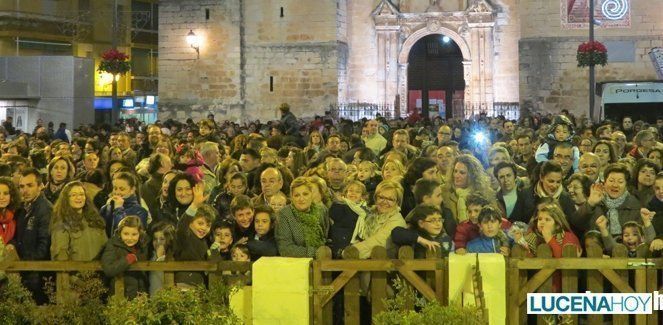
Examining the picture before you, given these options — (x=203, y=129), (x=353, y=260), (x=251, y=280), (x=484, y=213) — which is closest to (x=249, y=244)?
(x=251, y=280)

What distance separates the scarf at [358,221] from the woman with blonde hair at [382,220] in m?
0.01

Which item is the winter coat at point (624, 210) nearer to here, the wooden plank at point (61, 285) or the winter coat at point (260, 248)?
the winter coat at point (260, 248)

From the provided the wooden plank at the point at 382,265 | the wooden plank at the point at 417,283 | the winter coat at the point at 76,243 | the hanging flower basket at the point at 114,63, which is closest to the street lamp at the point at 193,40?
the hanging flower basket at the point at 114,63

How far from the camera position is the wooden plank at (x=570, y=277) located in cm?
695

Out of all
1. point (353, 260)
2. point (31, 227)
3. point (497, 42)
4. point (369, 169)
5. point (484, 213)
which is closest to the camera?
point (353, 260)

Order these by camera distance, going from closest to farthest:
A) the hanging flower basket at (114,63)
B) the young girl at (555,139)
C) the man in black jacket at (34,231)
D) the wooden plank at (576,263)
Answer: the wooden plank at (576,263)
the man in black jacket at (34,231)
the young girl at (555,139)
the hanging flower basket at (114,63)

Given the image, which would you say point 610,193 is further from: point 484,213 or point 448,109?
point 448,109

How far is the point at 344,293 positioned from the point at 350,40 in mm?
24912

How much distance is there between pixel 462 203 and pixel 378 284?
2.19m

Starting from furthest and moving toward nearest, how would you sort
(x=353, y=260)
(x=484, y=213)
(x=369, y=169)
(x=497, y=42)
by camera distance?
(x=497, y=42) → (x=369, y=169) → (x=484, y=213) → (x=353, y=260)

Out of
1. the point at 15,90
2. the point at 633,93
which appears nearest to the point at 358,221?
the point at 633,93

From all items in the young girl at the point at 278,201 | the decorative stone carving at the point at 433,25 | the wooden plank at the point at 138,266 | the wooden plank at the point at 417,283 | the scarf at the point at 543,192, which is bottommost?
the wooden plank at the point at 417,283

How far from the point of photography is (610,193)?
28.6 feet

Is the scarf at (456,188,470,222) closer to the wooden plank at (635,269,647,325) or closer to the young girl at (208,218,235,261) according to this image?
the wooden plank at (635,269,647,325)
